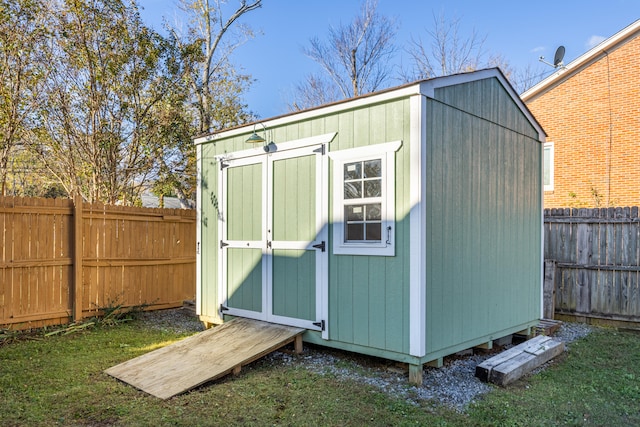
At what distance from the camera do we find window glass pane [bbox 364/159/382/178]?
4.16m

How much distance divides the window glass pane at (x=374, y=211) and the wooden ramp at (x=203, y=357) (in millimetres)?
1438

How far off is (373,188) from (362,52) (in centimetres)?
1466

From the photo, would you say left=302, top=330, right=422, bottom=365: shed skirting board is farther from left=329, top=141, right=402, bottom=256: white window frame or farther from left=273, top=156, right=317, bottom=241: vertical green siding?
left=273, top=156, right=317, bottom=241: vertical green siding

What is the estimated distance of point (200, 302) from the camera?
598 cm

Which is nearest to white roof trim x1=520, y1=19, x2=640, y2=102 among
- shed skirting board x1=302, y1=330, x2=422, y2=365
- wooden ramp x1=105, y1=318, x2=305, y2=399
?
shed skirting board x1=302, y1=330, x2=422, y2=365

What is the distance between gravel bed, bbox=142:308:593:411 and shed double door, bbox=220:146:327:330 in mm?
376

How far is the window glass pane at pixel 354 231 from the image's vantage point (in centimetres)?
430

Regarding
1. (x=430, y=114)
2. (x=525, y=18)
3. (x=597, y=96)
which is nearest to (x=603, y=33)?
(x=525, y=18)

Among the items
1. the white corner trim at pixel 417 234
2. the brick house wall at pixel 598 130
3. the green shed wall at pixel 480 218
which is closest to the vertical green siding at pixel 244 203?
the white corner trim at pixel 417 234

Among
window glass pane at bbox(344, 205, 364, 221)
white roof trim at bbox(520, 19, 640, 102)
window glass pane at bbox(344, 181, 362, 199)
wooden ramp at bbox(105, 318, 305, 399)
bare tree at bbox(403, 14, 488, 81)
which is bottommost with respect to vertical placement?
wooden ramp at bbox(105, 318, 305, 399)

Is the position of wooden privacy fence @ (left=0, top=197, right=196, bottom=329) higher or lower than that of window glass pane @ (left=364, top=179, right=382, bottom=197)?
Answer: lower

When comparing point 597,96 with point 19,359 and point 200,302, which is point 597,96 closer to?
point 200,302

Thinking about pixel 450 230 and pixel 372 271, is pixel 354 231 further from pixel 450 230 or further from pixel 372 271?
pixel 450 230

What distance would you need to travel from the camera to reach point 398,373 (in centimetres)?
413
